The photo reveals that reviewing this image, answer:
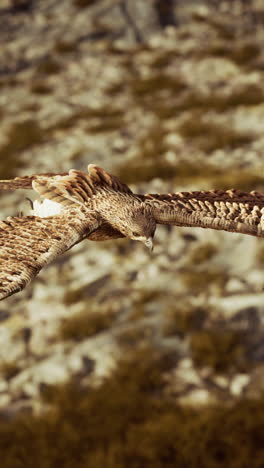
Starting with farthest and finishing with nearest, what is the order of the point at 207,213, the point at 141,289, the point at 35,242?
the point at 141,289, the point at 207,213, the point at 35,242

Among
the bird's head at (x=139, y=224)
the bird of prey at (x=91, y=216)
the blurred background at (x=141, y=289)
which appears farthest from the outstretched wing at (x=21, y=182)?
the blurred background at (x=141, y=289)

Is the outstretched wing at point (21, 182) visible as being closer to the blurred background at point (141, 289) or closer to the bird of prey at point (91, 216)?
the bird of prey at point (91, 216)

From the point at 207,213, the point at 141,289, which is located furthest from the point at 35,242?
the point at 141,289

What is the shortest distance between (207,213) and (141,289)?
2.16m

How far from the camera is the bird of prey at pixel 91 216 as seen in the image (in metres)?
0.71

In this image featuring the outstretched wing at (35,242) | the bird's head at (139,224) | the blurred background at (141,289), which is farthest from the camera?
the blurred background at (141,289)

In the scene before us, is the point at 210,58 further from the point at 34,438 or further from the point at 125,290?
the point at 34,438

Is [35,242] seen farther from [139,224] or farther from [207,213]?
[207,213]

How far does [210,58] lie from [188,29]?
689 mm

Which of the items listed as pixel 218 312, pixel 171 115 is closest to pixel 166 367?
pixel 218 312

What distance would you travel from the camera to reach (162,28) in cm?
580

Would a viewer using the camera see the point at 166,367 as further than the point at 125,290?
No

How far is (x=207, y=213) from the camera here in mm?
829

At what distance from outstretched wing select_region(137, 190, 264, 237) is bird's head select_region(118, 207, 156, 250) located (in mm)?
13
